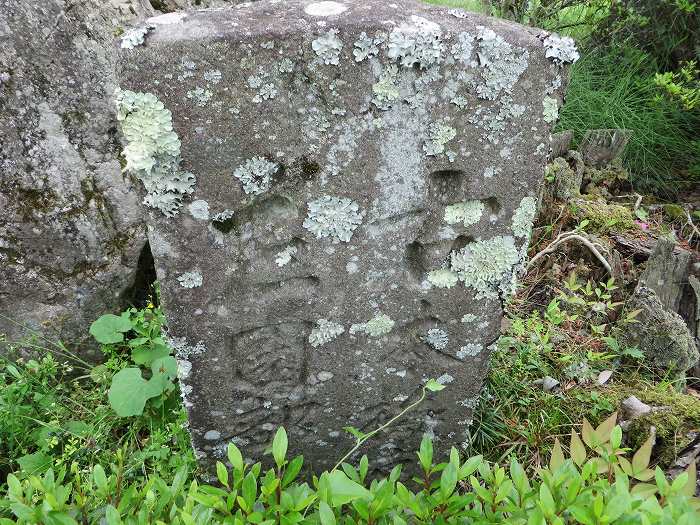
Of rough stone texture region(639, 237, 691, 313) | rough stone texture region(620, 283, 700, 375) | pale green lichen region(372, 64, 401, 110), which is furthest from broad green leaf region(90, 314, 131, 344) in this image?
rough stone texture region(639, 237, 691, 313)

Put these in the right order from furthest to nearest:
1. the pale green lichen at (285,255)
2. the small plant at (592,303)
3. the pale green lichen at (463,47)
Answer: the small plant at (592,303), the pale green lichen at (285,255), the pale green lichen at (463,47)

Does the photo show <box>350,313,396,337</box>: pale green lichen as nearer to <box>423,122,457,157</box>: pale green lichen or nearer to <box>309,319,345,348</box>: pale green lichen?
<box>309,319,345,348</box>: pale green lichen

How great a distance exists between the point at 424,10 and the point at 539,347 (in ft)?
5.82

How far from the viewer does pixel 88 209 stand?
248 centimetres

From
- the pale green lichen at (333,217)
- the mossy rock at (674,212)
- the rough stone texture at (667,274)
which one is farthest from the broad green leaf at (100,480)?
the mossy rock at (674,212)

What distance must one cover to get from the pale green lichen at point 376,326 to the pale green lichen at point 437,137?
0.59 m

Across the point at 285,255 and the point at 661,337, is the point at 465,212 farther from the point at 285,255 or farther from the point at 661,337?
the point at 661,337

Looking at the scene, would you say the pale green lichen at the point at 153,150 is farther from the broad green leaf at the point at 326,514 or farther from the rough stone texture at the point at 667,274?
the rough stone texture at the point at 667,274

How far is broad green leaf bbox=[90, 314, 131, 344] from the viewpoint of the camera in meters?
2.48

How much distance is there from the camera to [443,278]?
1.83 metres

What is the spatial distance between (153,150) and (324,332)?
0.81 meters

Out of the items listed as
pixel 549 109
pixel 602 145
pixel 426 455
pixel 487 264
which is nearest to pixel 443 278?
pixel 487 264

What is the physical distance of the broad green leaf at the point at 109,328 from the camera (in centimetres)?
248

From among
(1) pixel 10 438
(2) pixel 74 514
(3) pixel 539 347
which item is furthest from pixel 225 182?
(3) pixel 539 347
